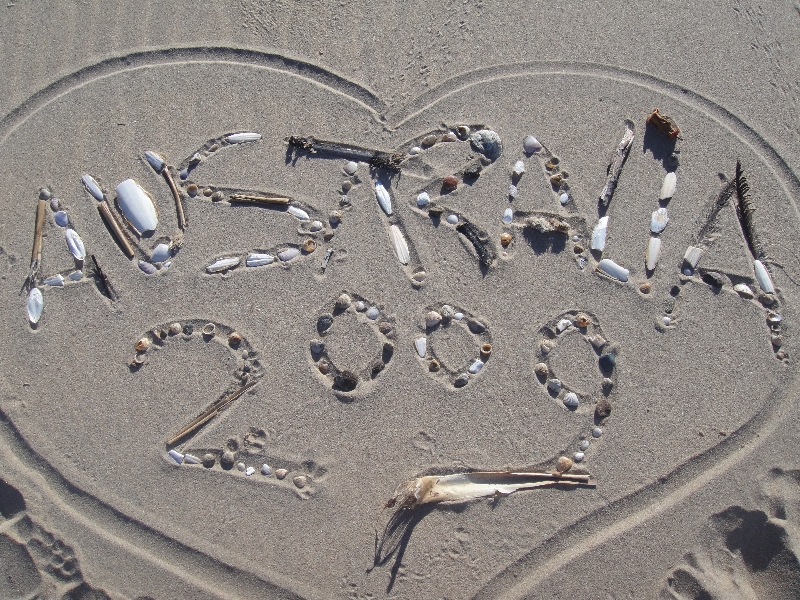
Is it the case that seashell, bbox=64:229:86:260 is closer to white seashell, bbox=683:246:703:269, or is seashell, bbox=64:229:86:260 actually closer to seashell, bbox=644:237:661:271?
seashell, bbox=644:237:661:271

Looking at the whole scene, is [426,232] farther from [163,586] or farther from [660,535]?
[163,586]

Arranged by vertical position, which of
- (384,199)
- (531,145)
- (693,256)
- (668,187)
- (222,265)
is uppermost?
(531,145)

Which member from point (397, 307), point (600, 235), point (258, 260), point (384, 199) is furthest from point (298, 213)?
point (600, 235)

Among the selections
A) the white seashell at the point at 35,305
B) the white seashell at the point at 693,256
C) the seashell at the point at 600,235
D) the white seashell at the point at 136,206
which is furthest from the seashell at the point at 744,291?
the white seashell at the point at 35,305

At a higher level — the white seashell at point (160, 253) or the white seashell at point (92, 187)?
the white seashell at point (92, 187)

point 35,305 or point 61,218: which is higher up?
point 61,218

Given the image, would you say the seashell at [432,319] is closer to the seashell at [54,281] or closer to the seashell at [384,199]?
the seashell at [384,199]

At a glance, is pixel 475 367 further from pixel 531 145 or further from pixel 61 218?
pixel 61 218
